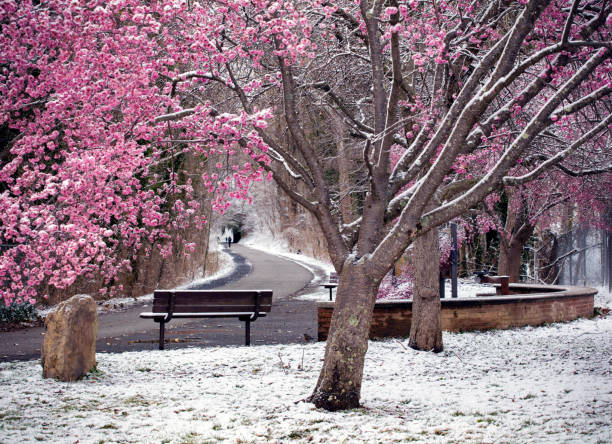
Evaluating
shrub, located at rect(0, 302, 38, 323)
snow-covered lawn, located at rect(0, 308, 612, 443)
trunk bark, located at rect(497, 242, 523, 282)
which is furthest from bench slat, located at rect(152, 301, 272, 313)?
trunk bark, located at rect(497, 242, 523, 282)

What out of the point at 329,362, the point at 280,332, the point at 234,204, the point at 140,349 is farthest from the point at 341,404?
the point at 234,204

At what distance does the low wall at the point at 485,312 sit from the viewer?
9859 mm

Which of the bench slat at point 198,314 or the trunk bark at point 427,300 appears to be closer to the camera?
the trunk bark at point 427,300

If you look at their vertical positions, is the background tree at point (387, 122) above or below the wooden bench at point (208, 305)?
above

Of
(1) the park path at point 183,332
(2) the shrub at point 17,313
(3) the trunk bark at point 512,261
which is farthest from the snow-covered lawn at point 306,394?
(3) the trunk bark at point 512,261

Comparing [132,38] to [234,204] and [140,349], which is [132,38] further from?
[234,204]

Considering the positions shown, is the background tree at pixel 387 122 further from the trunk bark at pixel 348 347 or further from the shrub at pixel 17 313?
the shrub at pixel 17 313

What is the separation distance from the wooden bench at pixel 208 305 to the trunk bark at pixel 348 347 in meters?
4.11

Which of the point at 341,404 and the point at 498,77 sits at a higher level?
the point at 498,77

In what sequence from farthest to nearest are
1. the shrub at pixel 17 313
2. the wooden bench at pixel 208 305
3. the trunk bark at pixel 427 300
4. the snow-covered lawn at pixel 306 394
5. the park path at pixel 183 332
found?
the shrub at pixel 17 313, the park path at pixel 183 332, the wooden bench at pixel 208 305, the trunk bark at pixel 427 300, the snow-covered lawn at pixel 306 394

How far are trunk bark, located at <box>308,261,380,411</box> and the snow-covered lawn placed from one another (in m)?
0.17

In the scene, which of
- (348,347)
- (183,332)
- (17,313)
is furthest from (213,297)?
(17,313)

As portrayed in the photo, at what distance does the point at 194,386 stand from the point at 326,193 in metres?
2.61

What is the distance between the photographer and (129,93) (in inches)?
330
